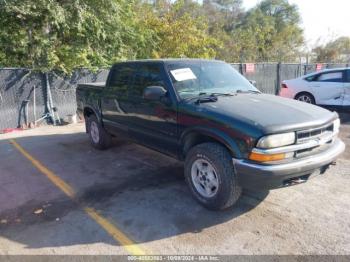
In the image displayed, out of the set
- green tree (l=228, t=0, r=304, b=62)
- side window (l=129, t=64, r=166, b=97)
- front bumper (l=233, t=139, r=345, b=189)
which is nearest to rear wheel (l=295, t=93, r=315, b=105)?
side window (l=129, t=64, r=166, b=97)

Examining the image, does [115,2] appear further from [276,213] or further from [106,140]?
[276,213]

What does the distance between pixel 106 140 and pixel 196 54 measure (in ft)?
35.1

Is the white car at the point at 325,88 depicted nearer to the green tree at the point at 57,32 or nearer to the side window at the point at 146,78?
the green tree at the point at 57,32

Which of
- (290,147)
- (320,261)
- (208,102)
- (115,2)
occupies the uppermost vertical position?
(115,2)

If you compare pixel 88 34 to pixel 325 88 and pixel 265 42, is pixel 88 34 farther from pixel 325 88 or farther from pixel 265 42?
pixel 265 42

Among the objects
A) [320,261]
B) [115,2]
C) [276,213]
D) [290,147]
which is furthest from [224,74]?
[115,2]

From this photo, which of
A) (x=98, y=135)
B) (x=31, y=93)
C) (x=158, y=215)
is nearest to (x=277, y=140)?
(x=158, y=215)

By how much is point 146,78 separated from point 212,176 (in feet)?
6.44

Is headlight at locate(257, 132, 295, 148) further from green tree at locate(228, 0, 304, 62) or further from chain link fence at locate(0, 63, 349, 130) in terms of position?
green tree at locate(228, 0, 304, 62)

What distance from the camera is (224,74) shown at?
4.96 meters

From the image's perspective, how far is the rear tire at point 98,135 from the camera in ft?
21.5

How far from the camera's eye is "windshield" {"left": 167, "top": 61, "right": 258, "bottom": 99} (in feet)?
14.5

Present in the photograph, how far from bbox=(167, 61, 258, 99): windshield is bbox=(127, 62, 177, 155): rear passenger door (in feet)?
0.56

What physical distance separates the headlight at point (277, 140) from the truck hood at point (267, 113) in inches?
2.3
